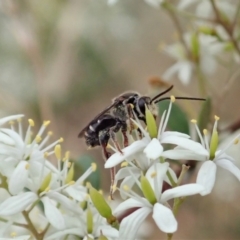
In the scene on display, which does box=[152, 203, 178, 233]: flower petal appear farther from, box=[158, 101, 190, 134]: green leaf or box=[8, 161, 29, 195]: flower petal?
box=[158, 101, 190, 134]: green leaf

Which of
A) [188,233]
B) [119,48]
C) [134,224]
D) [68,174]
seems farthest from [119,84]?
[134,224]

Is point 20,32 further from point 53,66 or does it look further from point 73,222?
point 73,222

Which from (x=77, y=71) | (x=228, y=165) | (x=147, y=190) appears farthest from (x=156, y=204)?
(x=77, y=71)

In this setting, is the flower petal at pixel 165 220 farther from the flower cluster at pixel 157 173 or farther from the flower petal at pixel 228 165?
the flower petal at pixel 228 165

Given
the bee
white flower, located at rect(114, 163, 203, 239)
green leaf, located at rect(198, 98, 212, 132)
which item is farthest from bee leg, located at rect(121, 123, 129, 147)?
green leaf, located at rect(198, 98, 212, 132)

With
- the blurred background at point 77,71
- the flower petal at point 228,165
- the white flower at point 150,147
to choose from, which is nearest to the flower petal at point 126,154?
the white flower at point 150,147
